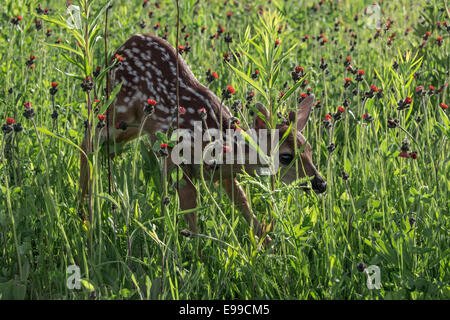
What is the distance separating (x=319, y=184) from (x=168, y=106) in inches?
48.7

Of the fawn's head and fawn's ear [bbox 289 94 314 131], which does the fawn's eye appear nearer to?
the fawn's head

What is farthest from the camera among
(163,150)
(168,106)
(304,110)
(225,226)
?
(168,106)

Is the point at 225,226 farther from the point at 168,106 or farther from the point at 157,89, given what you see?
the point at 157,89

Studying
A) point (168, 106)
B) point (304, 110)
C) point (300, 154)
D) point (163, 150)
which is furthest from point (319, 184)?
point (168, 106)

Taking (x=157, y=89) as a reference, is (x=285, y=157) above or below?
below

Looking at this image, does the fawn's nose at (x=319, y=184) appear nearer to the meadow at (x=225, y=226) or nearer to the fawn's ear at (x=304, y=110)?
the meadow at (x=225, y=226)

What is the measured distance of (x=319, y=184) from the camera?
3441 millimetres

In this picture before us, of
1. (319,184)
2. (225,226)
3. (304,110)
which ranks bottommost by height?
(225,226)

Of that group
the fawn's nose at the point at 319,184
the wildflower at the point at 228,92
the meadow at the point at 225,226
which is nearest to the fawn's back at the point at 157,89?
the meadow at the point at 225,226

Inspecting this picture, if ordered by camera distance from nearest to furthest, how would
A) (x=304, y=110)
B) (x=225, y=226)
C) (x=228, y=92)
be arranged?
(x=225, y=226)
(x=228, y=92)
(x=304, y=110)
